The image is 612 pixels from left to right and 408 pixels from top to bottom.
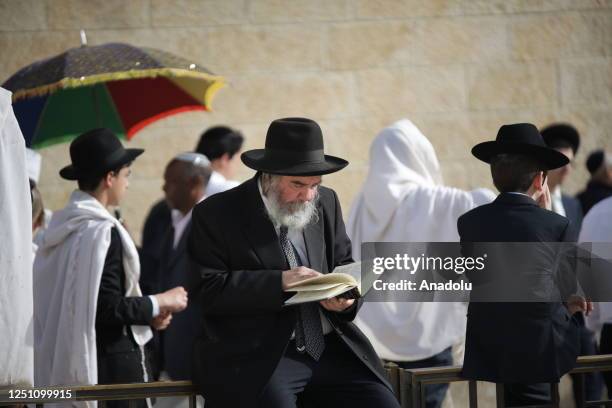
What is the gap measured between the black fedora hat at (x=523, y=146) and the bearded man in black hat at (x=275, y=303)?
68 cm

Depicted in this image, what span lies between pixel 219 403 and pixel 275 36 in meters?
4.64

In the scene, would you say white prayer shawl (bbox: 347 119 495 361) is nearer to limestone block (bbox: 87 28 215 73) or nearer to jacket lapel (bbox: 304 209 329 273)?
jacket lapel (bbox: 304 209 329 273)

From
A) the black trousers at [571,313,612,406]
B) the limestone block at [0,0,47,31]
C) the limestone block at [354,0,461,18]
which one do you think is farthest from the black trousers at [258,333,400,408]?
the limestone block at [0,0,47,31]

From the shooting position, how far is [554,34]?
8.35 m

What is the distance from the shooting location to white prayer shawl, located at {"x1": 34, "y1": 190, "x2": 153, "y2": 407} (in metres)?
4.75

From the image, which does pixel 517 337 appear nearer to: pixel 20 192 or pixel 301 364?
pixel 301 364

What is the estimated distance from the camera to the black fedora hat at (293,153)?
13.5ft

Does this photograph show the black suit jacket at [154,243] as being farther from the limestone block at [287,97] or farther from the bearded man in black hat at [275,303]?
the bearded man in black hat at [275,303]

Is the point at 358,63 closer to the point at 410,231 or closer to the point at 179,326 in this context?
the point at 410,231

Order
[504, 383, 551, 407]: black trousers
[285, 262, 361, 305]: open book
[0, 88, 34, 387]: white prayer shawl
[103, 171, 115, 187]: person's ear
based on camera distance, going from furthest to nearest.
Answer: [103, 171, 115, 187]: person's ear
[504, 383, 551, 407]: black trousers
[285, 262, 361, 305]: open book
[0, 88, 34, 387]: white prayer shawl

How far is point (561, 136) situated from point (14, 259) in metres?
4.91

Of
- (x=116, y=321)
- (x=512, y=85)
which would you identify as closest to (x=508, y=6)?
(x=512, y=85)

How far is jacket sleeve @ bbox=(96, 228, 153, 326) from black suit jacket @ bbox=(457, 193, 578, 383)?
146 centimetres

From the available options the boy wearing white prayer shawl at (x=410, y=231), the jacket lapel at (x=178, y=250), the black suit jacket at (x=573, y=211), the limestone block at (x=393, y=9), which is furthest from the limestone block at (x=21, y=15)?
the black suit jacket at (x=573, y=211)
